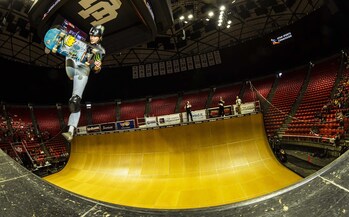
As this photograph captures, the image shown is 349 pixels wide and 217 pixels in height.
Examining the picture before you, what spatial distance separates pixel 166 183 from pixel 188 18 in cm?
1108

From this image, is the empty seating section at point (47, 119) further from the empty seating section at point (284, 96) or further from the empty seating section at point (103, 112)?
the empty seating section at point (284, 96)

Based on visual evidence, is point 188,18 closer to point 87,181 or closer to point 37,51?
point 87,181

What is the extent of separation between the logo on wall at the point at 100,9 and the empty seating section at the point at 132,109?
1361 cm

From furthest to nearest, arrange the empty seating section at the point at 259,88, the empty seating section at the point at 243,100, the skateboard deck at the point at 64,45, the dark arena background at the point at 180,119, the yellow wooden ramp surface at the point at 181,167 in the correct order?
the empty seating section at the point at 259,88 < the empty seating section at the point at 243,100 < the yellow wooden ramp surface at the point at 181,167 < the skateboard deck at the point at 64,45 < the dark arena background at the point at 180,119

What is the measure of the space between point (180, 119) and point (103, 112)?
9.23m

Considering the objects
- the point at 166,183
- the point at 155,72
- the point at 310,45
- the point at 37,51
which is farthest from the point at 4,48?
the point at 310,45

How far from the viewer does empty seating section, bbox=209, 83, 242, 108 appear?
16384 mm

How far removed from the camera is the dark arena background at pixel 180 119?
1.28m

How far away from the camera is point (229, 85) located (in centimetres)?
1742

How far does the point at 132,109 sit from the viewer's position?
1744 cm

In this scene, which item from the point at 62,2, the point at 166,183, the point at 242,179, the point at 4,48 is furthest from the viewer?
the point at 4,48

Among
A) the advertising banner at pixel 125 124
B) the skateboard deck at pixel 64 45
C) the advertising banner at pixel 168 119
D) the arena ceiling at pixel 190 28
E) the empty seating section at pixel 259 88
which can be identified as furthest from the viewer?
the empty seating section at pixel 259 88

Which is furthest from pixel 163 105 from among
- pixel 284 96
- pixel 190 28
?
pixel 284 96

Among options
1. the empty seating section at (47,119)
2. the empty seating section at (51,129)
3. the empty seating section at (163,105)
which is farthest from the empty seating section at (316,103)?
the empty seating section at (47,119)
